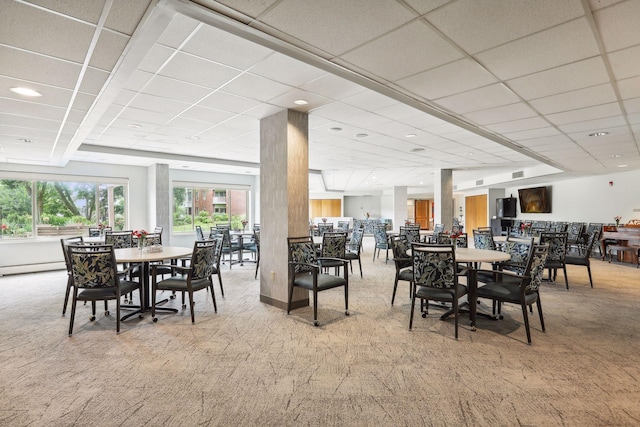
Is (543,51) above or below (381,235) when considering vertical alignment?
above

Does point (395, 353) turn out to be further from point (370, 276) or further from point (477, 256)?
point (370, 276)

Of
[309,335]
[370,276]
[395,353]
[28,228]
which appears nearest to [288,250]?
[309,335]

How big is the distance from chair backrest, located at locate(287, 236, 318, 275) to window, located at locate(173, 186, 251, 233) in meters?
7.10

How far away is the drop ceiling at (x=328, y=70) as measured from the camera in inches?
81.0

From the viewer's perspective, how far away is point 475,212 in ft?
53.5

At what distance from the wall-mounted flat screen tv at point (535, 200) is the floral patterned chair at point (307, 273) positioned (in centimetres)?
1116

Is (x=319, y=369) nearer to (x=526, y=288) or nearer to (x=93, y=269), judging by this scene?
(x=526, y=288)

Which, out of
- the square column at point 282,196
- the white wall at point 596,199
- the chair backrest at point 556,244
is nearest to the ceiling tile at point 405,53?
the square column at point 282,196

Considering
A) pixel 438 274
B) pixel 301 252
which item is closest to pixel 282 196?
pixel 301 252

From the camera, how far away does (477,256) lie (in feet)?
12.6

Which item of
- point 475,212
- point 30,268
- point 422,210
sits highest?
point 422,210

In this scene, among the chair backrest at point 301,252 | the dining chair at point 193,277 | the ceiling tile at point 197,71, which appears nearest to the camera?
the ceiling tile at point 197,71

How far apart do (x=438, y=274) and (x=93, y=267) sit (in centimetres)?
367

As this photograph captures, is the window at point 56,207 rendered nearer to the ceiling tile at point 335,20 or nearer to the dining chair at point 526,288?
the ceiling tile at point 335,20
